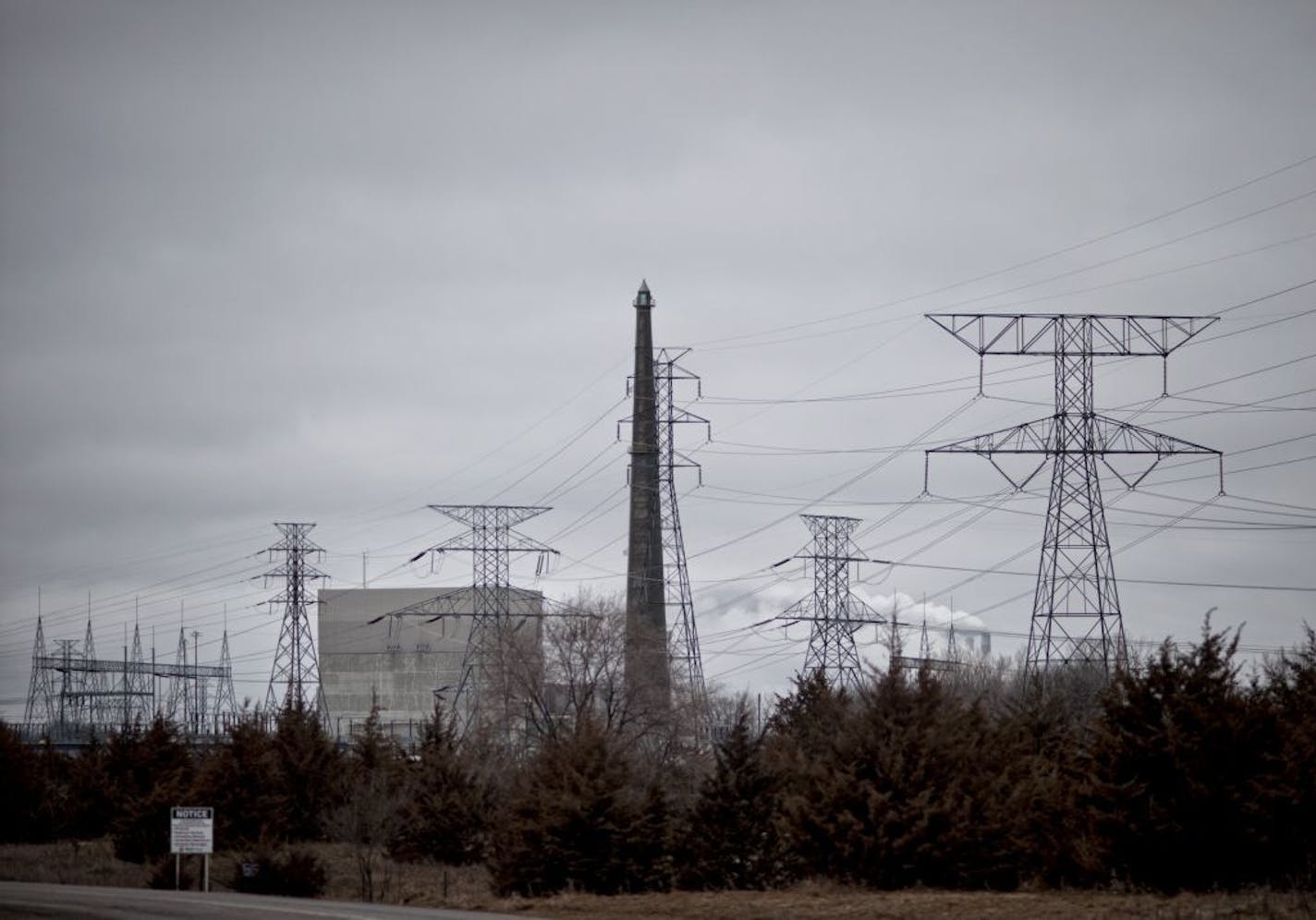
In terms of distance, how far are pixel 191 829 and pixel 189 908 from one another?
13.7 m

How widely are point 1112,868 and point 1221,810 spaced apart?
249 cm

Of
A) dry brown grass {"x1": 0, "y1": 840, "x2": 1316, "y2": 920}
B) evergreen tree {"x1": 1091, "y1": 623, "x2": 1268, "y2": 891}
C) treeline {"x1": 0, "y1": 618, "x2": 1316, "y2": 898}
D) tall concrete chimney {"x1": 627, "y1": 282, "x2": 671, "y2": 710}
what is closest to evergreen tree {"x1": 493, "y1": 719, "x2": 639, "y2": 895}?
treeline {"x1": 0, "y1": 618, "x2": 1316, "y2": 898}

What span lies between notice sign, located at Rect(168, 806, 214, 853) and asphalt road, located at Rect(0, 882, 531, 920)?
17.9 ft

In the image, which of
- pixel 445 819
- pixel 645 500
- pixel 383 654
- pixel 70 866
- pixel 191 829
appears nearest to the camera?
pixel 191 829

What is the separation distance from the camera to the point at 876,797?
36.9 m

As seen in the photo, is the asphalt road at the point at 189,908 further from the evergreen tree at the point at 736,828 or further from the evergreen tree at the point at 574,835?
the evergreen tree at the point at 736,828

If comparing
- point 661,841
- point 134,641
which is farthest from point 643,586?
point 134,641

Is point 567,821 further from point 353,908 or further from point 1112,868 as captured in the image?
point 1112,868

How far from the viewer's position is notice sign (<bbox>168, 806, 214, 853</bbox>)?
1916 inches

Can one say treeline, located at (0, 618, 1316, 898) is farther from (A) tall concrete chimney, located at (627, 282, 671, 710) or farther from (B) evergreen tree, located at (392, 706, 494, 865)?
(A) tall concrete chimney, located at (627, 282, 671, 710)

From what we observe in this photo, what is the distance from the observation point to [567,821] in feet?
143

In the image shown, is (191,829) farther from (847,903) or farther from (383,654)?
(383,654)

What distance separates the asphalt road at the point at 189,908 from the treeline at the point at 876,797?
786 cm

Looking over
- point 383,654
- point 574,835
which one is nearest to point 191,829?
point 574,835
